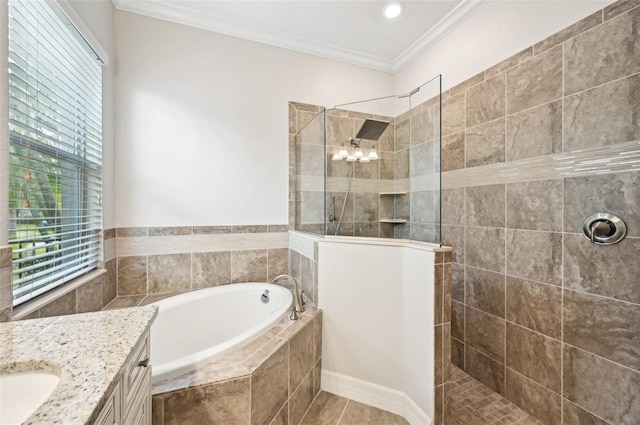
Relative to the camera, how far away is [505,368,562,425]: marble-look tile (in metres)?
1.43

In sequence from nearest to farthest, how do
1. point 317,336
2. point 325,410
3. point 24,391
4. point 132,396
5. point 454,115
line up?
point 24,391 < point 132,396 < point 325,410 < point 317,336 < point 454,115

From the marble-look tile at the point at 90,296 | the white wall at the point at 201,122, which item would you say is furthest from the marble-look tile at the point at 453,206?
the marble-look tile at the point at 90,296

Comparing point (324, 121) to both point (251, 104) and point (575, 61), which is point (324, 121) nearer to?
point (251, 104)

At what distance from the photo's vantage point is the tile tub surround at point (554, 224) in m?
1.19

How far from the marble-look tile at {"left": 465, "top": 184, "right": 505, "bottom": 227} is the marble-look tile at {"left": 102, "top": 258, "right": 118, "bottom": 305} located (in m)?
2.62

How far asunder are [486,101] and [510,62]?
25 centimetres

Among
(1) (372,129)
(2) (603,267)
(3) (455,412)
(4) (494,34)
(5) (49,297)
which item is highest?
(4) (494,34)

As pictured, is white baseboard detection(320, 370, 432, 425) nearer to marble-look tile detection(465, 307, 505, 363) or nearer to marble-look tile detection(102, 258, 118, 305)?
marble-look tile detection(465, 307, 505, 363)

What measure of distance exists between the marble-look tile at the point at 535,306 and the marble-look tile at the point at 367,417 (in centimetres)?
94

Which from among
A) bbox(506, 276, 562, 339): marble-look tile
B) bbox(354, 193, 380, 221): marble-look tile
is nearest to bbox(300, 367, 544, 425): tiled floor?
bbox(506, 276, 562, 339): marble-look tile

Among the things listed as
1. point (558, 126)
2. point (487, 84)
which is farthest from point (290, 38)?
point (558, 126)

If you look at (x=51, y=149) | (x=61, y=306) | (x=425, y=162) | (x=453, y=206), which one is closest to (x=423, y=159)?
(x=425, y=162)

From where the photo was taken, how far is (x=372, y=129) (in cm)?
222

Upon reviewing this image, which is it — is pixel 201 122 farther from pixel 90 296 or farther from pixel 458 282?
pixel 458 282
